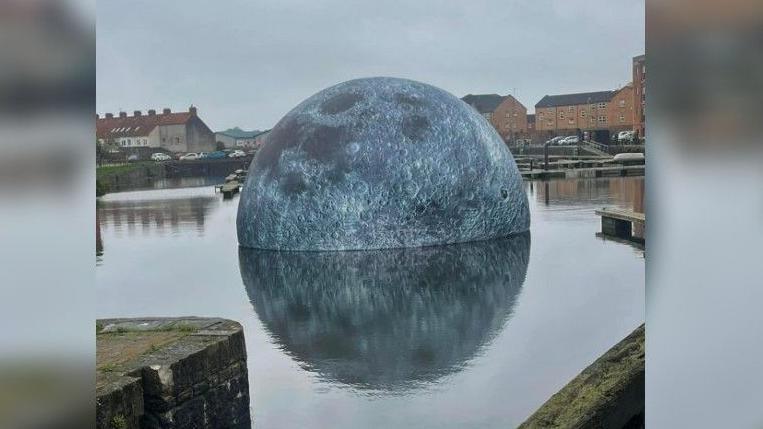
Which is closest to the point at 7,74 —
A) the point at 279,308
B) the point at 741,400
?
the point at 741,400

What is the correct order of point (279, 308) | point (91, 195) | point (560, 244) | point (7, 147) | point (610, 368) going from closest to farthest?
point (7, 147), point (91, 195), point (610, 368), point (279, 308), point (560, 244)

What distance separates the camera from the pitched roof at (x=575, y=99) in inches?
2985

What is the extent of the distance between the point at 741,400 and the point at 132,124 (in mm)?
80926

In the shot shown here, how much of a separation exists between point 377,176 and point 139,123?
224 ft

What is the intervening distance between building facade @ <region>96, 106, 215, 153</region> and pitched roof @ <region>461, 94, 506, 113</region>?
98.8ft

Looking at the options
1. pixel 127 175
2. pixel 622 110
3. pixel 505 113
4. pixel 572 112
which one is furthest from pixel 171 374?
pixel 505 113

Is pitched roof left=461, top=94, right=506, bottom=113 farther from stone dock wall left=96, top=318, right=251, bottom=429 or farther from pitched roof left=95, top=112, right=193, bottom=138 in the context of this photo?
stone dock wall left=96, top=318, right=251, bottom=429

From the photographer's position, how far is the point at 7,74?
1159 millimetres

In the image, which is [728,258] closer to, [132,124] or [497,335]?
[497,335]

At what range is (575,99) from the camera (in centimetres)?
8000

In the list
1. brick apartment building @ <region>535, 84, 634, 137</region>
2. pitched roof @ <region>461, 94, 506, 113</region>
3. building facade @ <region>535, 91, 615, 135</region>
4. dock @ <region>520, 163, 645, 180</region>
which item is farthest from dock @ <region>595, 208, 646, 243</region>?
pitched roof @ <region>461, 94, 506, 113</region>

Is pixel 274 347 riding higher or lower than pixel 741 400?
lower

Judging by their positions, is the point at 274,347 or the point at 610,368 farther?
the point at 274,347

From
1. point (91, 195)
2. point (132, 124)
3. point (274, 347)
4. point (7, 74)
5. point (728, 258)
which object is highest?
→ point (132, 124)
